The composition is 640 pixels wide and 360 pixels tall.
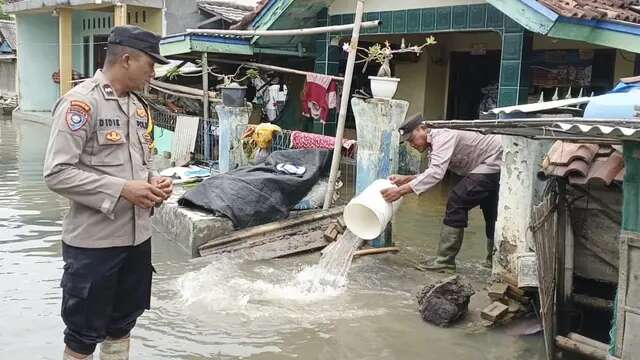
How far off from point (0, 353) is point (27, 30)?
75.6 ft

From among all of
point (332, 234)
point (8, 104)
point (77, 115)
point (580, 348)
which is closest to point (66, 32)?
point (8, 104)

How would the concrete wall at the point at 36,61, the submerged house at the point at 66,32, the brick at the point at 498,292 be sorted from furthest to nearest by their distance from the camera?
1. the concrete wall at the point at 36,61
2. the submerged house at the point at 66,32
3. the brick at the point at 498,292

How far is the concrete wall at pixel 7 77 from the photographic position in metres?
30.6

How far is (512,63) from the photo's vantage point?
828cm

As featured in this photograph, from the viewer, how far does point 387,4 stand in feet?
33.7

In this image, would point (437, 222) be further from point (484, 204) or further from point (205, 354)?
point (205, 354)

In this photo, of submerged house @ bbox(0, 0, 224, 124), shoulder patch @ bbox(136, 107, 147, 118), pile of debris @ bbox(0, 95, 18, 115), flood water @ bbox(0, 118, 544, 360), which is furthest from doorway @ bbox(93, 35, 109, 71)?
shoulder patch @ bbox(136, 107, 147, 118)

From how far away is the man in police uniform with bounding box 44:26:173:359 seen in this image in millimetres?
3047

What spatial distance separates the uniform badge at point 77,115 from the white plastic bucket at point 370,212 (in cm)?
325

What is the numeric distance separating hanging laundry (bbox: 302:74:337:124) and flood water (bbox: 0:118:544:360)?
3615mm

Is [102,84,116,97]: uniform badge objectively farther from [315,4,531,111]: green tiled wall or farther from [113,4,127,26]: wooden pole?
[113,4,127,26]: wooden pole

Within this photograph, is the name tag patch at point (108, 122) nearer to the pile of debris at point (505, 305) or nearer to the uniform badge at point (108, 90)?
the uniform badge at point (108, 90)

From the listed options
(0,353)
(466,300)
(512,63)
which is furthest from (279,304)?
(512,63)

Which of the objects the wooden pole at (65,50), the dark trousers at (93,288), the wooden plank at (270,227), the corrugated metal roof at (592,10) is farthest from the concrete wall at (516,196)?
the wooden pole at (65,50)
